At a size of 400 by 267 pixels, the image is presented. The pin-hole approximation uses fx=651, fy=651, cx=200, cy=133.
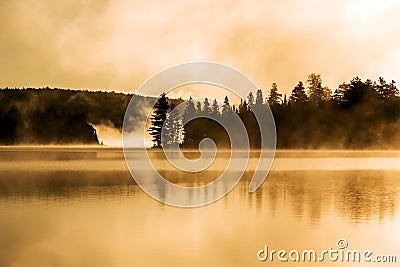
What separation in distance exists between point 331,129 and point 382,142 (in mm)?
6615

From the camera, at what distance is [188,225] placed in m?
17.5

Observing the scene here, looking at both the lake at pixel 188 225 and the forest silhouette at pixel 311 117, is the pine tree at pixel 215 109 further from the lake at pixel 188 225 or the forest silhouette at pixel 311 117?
the lake at pixel 188 225

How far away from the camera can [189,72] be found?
71000 millimetres

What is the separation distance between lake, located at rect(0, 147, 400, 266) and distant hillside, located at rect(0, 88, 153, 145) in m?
94.7

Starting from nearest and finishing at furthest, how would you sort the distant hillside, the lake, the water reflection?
the lake, the water reflection, the distant hillside

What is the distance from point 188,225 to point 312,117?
68.6m

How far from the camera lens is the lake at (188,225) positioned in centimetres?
1400

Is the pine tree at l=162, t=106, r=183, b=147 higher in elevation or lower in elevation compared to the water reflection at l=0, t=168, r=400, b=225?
higher

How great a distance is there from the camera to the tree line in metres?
80.8

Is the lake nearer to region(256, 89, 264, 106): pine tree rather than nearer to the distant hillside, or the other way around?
region(256, 89, 264, 106): pine tree

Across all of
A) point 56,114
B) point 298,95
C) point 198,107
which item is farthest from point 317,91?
point 56,114

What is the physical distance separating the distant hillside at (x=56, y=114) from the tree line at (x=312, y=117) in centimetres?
3831

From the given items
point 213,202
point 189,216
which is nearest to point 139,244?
point 189,216

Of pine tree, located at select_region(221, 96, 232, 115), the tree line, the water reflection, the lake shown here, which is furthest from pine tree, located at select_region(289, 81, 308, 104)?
the lake
